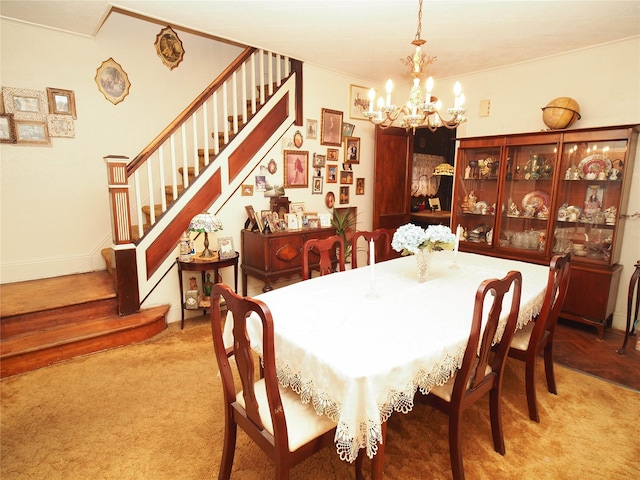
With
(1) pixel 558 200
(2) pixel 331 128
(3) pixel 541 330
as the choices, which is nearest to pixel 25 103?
(2) pixel 331 128

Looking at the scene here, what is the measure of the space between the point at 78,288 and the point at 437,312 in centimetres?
321

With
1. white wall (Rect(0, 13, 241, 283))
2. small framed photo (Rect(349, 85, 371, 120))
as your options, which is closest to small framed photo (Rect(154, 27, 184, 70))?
white wall (Rect(0, 13, 241, 283))

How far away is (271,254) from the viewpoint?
3596 mm

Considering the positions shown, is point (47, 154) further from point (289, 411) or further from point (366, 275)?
point (289, 411)

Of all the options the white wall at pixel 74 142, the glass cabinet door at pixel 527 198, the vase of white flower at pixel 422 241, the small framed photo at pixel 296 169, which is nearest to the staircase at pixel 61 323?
the white wall at pixel 74 142

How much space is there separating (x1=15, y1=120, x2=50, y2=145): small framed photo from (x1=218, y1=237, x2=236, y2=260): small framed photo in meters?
2.00

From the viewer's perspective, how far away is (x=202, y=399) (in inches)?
89.7

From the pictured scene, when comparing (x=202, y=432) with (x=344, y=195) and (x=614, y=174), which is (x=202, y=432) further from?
(x=614, y=174)

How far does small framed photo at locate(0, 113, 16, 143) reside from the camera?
128 inches

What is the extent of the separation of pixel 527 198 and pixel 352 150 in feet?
A: 7.19

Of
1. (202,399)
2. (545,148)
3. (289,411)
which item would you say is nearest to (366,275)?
(289,411)

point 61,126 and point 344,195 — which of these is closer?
point 61,126

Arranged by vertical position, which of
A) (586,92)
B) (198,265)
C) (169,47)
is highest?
(169,47)

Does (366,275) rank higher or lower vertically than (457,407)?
higher
